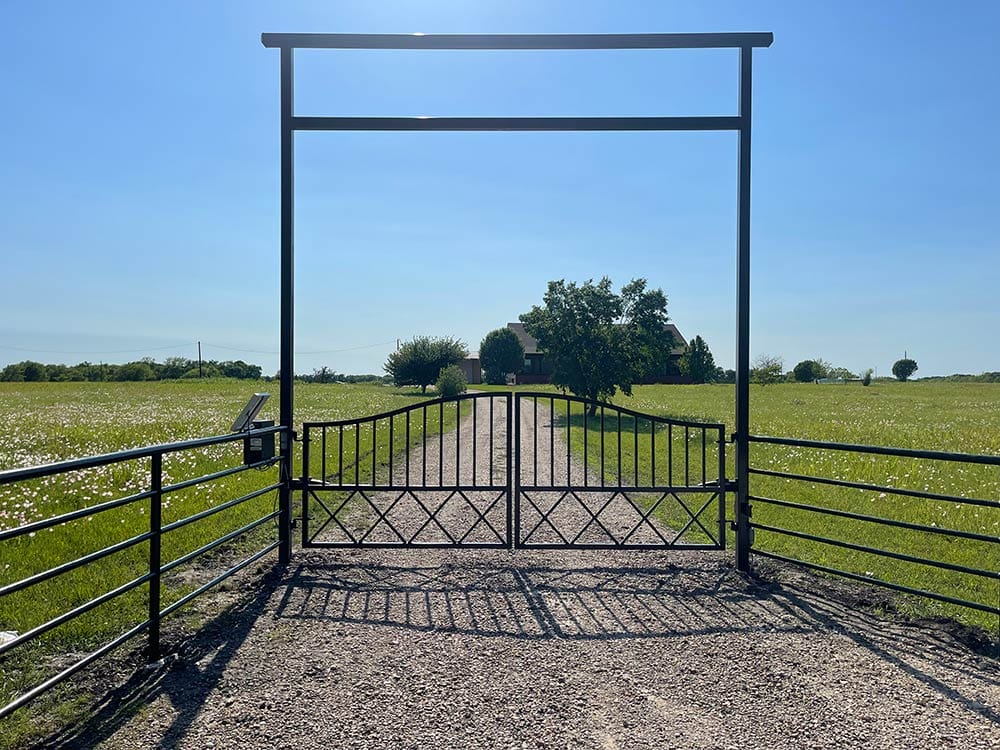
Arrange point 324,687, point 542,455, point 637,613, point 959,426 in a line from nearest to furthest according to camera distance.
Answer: point 324,687 → point 637,613 → point 542,455 → point 959,426

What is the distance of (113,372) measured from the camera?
245 ft

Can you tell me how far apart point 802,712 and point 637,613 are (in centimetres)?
159

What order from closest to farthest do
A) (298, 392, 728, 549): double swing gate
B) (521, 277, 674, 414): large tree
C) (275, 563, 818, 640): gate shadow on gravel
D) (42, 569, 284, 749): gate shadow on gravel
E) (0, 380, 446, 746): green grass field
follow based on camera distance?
(42, 569, 284, 749): gate shadow on gravel → (0, 380, 446, 746): green grass field → (275, 563, 818, 640): gate shadow on gravel → (298, 392, 728, 549): double swing gate → (521, 277, 674, 414): large tree

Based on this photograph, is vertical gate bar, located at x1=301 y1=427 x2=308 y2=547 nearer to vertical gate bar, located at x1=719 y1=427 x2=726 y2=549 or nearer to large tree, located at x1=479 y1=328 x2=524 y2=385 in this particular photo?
vertical gate bar, located at x1=719 y1=427 x2=726 y2=549

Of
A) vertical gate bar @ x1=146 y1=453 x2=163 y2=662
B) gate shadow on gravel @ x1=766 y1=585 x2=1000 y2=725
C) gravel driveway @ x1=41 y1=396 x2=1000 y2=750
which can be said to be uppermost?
vertical gate bar @ x1=146 y1=453 x2=163 y2=662

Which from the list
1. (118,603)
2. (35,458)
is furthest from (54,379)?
(118,603)

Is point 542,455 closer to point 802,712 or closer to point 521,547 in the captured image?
point 521,547

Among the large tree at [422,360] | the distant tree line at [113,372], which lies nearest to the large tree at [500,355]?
the large tree at [422,360]

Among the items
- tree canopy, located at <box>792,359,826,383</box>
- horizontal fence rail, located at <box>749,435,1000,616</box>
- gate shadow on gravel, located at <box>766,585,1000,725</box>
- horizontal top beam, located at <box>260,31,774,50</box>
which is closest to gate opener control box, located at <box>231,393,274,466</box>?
horizontal top beam, located at <box>260,31,774,50</box>

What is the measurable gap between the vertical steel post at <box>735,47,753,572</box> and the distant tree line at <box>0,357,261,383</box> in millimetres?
73329

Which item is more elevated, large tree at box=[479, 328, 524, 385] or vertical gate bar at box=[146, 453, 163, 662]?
large tree at box=[479, 328, 524, 385]

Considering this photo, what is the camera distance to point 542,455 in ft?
47.2

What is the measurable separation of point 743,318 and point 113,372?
82.7m

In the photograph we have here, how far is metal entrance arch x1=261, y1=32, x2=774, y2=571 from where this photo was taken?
20.0 feet
